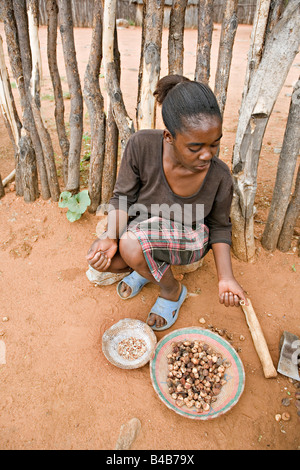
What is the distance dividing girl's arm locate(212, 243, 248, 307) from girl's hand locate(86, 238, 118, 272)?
0.59 meters

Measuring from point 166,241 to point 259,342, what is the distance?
84 cm

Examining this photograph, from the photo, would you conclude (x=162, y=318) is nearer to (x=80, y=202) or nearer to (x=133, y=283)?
(x=133, y=283)

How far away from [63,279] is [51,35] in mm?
1900

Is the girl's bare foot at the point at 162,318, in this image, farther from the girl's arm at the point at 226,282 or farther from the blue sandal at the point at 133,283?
the girl's arm at the point at 226,282

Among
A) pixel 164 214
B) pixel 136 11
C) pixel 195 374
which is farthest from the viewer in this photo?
pixel 136 11

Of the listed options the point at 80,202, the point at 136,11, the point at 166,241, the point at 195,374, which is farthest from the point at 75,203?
the point at 136,11

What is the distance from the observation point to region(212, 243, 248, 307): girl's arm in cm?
164

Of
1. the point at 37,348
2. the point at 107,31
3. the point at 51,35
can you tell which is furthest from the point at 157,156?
the point at 51,35

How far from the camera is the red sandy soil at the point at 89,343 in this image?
5.21 ft

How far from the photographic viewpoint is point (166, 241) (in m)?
1.81

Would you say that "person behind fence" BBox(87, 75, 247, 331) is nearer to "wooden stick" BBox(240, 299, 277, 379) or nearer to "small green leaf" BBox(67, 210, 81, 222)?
"wooden stick" BBox(240, 299, 277, 379)

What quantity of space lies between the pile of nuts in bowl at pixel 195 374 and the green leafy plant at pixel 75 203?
4.47 feet

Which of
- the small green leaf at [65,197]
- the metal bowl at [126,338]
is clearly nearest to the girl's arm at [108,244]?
the metal bowl at [126,338]

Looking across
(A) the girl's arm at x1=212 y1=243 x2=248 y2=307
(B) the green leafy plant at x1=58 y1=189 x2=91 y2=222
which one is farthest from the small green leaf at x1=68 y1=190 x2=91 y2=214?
(A) the girl's arm at x1=212 y1=243 x2=248 y2=307
